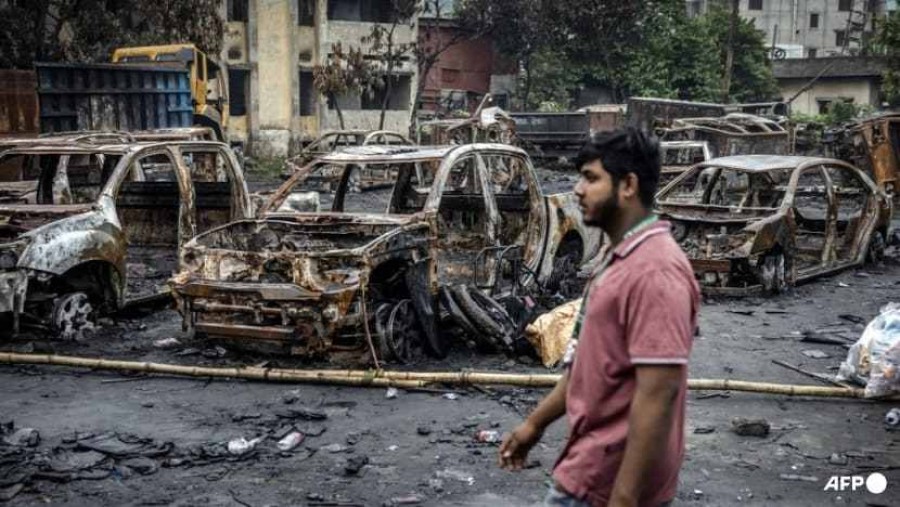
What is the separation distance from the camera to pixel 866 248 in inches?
514

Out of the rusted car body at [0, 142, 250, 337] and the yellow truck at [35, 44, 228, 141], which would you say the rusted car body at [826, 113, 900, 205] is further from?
the yellow truck at [35, 44, 228, 141]

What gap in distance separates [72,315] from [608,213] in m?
7.12

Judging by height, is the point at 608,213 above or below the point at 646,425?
above

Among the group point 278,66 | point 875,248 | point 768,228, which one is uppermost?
point 278,66

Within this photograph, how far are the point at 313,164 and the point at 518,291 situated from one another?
7.43 feet

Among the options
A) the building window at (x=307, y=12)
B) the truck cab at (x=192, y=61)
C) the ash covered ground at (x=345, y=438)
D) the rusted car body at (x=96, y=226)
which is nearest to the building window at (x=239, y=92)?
the building window at (x=307, y=12)

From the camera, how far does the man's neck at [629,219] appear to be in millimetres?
2686

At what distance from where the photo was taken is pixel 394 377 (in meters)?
7.33

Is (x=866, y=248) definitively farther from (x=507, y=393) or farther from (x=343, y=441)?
(x=343, y=441)

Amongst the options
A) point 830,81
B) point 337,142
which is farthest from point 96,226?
point 830,81

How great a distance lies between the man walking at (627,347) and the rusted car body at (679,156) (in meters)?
15.5

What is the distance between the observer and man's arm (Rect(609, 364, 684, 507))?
2.45 metres

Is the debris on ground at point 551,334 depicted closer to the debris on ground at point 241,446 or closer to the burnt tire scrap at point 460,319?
the burnt tire scrap at point 460,319

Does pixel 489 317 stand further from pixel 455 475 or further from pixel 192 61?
pixel 192 61
